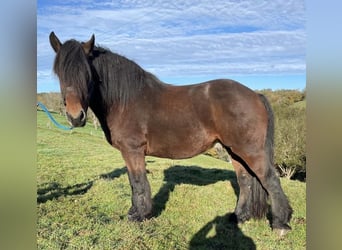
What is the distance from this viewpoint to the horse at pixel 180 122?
331 centimetres

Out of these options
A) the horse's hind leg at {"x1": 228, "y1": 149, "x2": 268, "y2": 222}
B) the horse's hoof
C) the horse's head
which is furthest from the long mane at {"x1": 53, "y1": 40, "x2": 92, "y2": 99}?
the horse's hoof

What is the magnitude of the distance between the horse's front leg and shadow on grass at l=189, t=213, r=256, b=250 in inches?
27.2

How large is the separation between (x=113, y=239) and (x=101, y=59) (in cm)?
209

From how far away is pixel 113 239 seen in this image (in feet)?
10.8

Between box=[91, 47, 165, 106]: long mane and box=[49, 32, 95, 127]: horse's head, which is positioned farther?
box=[91, 47, 165, 106]: long mane

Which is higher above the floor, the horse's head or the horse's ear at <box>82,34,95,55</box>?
the horse's ear at <box>82,34,95,55</box>

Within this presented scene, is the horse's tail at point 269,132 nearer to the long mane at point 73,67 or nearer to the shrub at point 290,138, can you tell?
the shrub at point 290,138

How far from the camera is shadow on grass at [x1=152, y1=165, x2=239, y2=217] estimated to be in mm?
4645

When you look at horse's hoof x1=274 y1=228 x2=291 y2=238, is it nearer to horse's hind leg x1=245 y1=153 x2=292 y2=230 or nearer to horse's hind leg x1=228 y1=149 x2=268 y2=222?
horse's hind leg x1=245 y1=153 x2=292 y2=230

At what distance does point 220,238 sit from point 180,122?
1.45 meters

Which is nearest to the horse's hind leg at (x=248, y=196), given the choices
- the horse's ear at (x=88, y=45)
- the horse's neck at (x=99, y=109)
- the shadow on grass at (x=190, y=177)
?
the shadow on grass at (x=190, y=177)

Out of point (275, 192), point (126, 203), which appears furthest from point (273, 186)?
point (126, 203)
